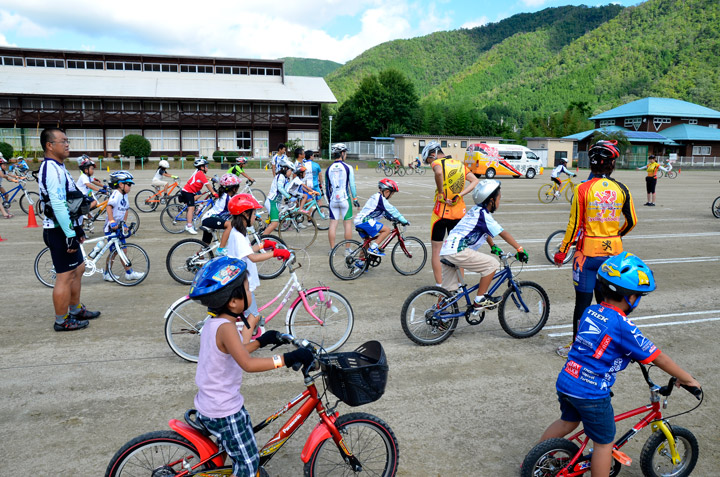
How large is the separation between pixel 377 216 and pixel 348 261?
881mm

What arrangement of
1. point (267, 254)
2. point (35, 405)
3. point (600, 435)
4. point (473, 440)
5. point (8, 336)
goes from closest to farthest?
point (600, 435) → point (473, 440) → point (35, 405) → point (267, 254) → point (8, 336)

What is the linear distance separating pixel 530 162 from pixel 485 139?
18.9 meters

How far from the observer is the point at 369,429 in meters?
3.11

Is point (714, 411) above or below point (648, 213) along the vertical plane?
below

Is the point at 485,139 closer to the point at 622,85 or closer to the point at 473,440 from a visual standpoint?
the point at 473,440

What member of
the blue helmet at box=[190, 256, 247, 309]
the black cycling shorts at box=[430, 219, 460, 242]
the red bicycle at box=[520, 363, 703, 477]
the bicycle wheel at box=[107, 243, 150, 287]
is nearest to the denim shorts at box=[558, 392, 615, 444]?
the red bicycle at box=[520, 363, 703, 477]

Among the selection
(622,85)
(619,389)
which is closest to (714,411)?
(619,389)

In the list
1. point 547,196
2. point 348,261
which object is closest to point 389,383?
point 348,261

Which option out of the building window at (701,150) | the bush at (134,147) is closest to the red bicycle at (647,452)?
the bush at (134,147)

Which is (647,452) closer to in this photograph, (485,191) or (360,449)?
(360,449)

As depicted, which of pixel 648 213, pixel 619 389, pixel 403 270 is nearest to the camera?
pixel 619 389

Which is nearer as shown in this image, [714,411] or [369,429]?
[369,429]

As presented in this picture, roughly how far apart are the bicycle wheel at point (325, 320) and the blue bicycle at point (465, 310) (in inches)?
26.4

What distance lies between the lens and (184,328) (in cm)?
539
